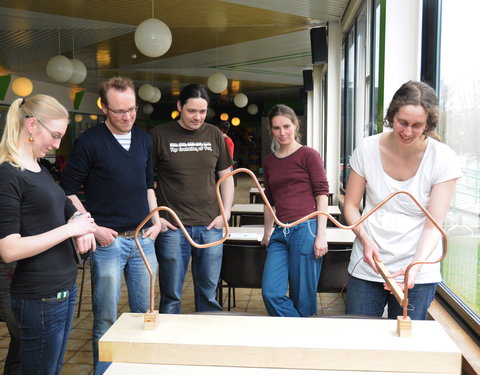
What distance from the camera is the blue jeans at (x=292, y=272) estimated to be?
2477mm

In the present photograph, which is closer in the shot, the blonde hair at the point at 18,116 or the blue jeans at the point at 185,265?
the blonde hair at the point at 18,116

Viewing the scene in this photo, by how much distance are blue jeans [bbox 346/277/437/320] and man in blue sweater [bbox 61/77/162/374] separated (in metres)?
0.99

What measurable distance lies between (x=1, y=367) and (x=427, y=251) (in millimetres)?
2471

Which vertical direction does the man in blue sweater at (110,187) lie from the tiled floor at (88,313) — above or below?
above

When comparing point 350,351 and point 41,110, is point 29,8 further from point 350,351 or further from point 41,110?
point 350,351

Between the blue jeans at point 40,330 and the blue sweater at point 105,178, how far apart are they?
20.4 inches

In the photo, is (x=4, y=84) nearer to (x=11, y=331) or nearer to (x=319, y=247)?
(x=11, y=331)

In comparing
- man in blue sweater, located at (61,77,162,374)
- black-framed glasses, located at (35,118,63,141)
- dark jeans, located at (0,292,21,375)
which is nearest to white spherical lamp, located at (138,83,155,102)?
man in blue sweater, located at (61,77,162,374)

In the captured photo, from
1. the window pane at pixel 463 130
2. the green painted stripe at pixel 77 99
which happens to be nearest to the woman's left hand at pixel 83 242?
the window pane at pixel 463 130

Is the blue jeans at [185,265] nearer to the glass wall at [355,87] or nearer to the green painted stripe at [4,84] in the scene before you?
the glass wall at [355,87]

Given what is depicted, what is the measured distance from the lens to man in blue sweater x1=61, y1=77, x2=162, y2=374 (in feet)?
7.04

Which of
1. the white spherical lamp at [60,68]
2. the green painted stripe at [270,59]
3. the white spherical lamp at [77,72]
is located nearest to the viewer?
the white spherical lamp at [60,68]

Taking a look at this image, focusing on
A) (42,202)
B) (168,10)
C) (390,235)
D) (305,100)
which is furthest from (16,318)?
(305,100)

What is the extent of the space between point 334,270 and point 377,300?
1102 mm
